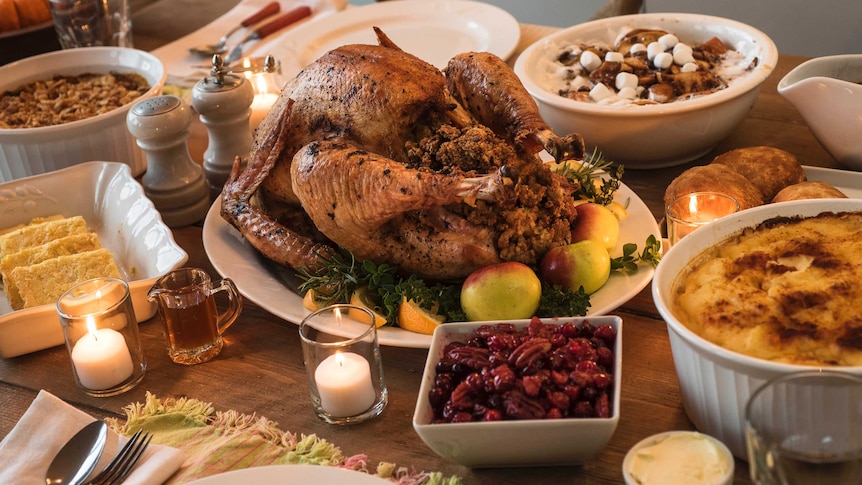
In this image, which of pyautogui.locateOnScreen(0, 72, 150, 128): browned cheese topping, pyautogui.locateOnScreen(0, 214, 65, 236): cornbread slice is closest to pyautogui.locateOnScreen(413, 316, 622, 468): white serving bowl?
pyautogui.locateOnScreen(0, 214, 65, 236): cornbread slice

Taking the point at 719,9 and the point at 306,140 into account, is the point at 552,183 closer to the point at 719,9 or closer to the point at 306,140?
the point at 306,140

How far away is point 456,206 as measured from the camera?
1.60 meters

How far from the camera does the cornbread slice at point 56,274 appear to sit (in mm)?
1674

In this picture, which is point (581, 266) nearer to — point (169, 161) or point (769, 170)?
point (769, 170)

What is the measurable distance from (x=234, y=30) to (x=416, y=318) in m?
1.88

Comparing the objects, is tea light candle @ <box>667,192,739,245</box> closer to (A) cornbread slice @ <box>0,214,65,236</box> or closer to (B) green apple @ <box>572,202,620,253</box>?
(B) green apple @ <box>572,202,620,253</box>

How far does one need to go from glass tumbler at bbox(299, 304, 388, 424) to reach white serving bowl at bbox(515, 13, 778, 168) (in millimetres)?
847

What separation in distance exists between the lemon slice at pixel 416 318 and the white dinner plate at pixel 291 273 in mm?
15

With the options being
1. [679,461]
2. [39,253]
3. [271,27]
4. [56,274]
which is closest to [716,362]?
[679,461]

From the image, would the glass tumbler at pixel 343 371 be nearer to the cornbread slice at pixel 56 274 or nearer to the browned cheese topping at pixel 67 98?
the cornbread slice at pixel 56 274

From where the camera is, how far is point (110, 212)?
6.61 ft

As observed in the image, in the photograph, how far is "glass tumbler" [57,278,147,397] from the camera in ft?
4.90

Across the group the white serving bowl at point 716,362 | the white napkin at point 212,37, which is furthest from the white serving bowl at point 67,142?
the white serving bowl at point 716,362

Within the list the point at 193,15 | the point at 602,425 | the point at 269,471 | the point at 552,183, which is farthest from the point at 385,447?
the point at 193,15
